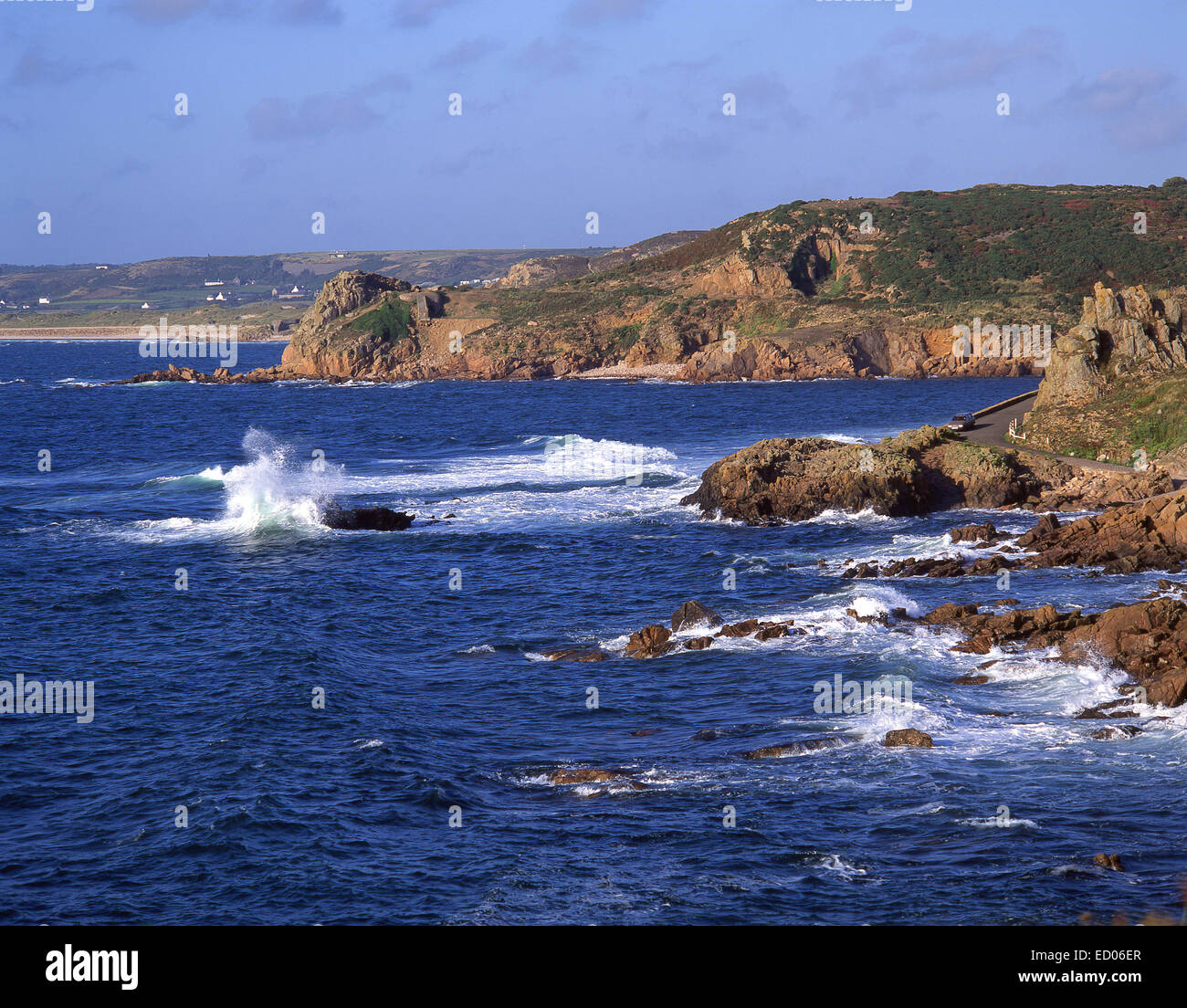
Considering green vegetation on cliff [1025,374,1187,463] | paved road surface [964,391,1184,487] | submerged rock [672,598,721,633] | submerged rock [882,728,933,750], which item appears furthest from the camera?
green vegetation on cliff [1025,374,1187,463]

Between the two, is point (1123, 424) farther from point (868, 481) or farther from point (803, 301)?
point (803, 301)

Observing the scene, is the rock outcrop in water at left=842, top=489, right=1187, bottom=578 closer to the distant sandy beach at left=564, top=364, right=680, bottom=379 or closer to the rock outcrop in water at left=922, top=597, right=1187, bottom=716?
the rock outcrop in water at left=922, top=597, right=1187, bottom=716

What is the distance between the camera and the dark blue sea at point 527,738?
17.0 m

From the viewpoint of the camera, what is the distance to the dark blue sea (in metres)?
17.0

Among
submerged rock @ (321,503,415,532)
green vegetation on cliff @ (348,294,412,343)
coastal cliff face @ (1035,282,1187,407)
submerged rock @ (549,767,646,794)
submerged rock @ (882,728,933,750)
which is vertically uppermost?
green vegetation on cliff @ (348,294,412,343)

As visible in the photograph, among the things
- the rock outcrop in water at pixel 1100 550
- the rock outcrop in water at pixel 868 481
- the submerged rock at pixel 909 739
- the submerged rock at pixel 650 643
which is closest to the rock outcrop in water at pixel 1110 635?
the submerged rock at pixel 909 739

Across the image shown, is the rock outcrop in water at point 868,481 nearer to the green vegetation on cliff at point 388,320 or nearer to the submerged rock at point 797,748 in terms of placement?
the submerged rock at point 797,748

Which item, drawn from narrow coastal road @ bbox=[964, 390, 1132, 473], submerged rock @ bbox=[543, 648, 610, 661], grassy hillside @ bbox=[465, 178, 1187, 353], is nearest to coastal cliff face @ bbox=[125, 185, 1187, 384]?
grassy hillside @ bbox=[465, 178, 1187, 353]

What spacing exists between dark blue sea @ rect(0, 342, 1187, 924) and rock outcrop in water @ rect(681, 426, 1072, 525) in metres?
1.10

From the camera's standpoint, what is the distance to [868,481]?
46.7m

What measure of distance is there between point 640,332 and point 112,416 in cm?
5996

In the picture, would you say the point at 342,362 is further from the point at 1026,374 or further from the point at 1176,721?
the point at 1176,721

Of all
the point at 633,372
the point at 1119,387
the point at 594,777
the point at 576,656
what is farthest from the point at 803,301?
the point at 594,777

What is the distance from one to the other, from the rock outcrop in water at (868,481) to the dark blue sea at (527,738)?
110cm
